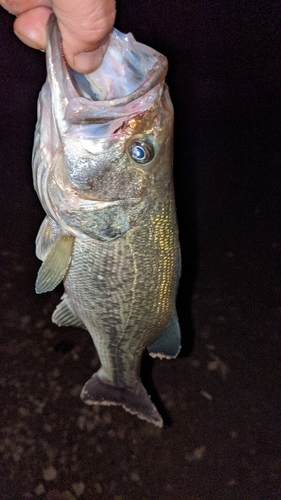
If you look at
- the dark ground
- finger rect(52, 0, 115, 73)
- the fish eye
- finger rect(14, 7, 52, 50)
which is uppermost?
finger rect(52, 0, 115, 73)

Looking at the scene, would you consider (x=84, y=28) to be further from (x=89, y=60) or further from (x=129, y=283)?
(x=129, y=283)

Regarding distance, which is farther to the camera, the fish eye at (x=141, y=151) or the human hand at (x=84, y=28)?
the fish eye at (x=141, y=151)

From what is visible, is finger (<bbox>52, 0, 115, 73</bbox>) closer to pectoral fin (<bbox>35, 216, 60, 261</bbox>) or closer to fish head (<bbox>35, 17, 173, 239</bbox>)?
fish head (<bbox>35, 17, 173, 239</bbox>)

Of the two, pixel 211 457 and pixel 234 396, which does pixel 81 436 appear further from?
pixel 234 396

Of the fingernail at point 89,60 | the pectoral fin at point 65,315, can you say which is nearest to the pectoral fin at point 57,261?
the pectoral fin at point 65,315

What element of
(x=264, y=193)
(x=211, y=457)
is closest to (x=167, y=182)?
(x=264, y=193)

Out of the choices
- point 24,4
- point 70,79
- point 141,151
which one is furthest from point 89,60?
point 24,4

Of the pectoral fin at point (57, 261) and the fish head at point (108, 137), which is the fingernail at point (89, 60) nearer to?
the fish head at point (108, 137)

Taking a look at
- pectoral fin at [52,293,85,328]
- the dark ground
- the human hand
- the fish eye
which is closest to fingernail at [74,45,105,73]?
the human hand
